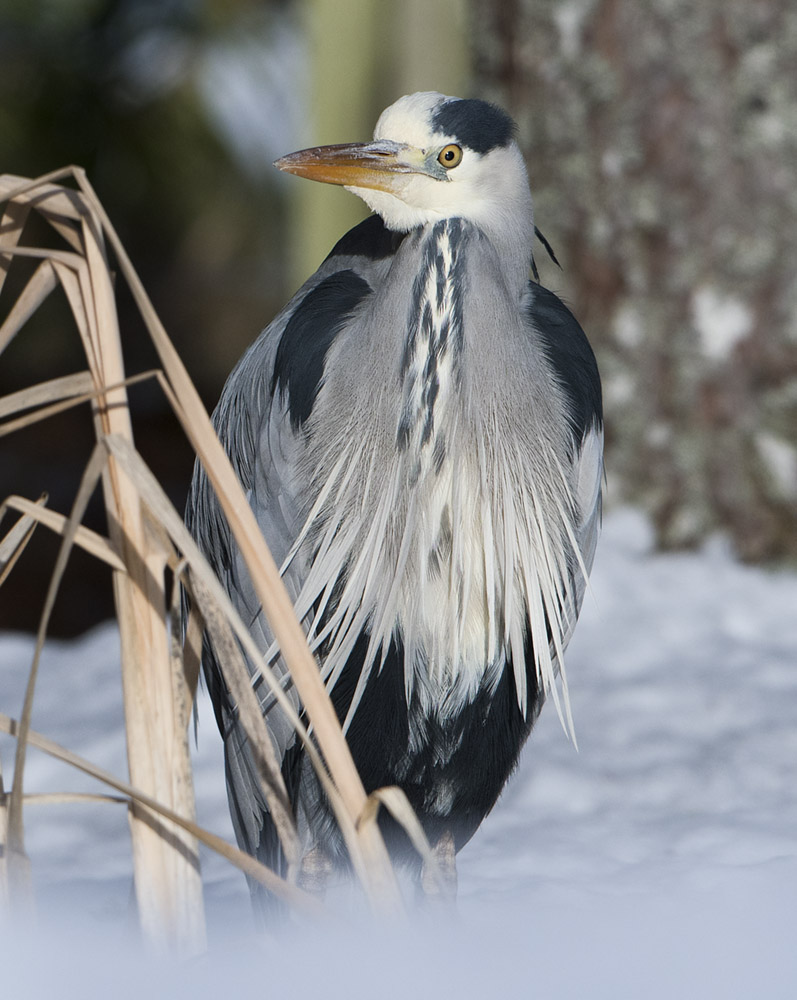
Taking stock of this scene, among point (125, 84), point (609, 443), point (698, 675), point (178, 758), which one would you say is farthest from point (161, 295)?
point (178, 758)

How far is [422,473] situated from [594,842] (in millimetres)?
636

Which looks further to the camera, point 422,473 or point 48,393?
point 422,473

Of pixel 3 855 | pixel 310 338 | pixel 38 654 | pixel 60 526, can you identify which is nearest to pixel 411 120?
pixel 310 338

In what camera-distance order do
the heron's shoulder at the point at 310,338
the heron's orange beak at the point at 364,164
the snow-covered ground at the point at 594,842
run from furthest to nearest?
1. the heron's shoulder at the point at 310,338
2. the heron's orange beak at the point at 364,164
3. the snow-covered ground at the point at 594,842

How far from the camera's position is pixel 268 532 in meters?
1.46

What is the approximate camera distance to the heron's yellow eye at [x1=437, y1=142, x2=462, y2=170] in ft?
4.02

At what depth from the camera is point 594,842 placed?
1.62 metres

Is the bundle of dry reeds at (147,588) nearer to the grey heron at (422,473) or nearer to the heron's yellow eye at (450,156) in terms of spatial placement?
the grey heron at (422,473)

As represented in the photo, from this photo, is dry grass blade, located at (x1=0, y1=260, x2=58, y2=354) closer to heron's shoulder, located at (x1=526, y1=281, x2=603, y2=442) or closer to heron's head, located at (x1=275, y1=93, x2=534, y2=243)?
heron's head, located at (x1=275, y1=93, x2=534, y2=243)

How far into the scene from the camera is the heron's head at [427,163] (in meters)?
1.21

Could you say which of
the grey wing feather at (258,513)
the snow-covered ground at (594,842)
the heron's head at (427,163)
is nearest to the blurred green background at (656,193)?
the snow-covered ground at (594,842)

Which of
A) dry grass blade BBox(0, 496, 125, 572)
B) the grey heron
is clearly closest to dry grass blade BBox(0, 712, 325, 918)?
dry grass blade BBox(0, 496, 125, 572)

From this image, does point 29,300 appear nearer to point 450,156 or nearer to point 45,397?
point 45,397

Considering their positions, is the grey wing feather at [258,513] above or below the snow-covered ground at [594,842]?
above
